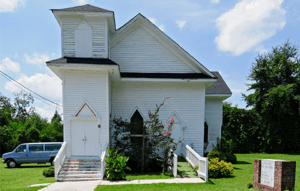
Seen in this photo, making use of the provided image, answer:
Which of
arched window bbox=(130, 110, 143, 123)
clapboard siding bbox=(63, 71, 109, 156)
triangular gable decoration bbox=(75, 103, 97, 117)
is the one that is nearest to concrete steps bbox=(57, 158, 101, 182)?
clapboard siding bbox=(63, 71, 109, 156)

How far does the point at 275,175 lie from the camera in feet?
23.9

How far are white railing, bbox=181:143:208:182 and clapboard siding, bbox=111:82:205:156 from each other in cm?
92

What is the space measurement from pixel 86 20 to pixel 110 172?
8702mm

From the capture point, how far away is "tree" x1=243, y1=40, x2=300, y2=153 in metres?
21.3

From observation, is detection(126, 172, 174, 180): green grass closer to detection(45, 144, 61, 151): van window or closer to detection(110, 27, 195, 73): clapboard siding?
detection(110, 27, 195, 73): clapboard siding

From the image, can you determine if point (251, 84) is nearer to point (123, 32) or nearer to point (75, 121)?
point (123, 32)

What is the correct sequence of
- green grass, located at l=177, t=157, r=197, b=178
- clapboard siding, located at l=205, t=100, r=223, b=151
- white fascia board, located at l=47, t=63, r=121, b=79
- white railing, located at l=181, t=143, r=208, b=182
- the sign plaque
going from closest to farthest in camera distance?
the sign plaque → white railing, located at l=181, t=143, r=208, b=182 → green grass, located at l=177, t=157, r=197, b=178 → white fascia board, located at l=47, t=63, r=121, b=79 → clapboard siding, located at l=205, t=100, r=223, b=151

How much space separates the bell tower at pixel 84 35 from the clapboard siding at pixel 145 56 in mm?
1698

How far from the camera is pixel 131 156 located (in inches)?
424

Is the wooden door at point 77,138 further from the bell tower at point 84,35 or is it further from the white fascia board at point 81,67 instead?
the bell tower at point 84,35

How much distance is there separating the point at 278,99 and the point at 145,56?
1700cm

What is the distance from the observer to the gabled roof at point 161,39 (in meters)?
13.0

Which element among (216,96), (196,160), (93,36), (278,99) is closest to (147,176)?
(196,160)

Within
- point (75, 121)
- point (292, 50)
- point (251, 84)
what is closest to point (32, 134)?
point (75, 121)
